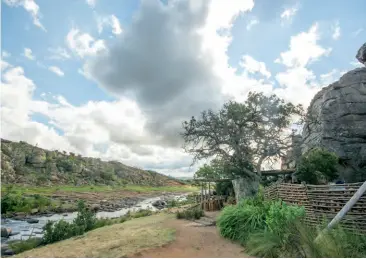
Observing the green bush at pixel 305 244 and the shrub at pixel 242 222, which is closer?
the green bush at pixel 305 244

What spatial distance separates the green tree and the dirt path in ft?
36.4

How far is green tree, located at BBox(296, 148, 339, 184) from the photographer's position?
1978cm

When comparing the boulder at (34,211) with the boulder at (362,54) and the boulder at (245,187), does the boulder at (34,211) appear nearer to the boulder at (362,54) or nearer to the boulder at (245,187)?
the boulder at (245,187)

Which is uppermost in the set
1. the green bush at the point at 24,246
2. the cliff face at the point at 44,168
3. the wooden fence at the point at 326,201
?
the cliff face at the point at 44,168

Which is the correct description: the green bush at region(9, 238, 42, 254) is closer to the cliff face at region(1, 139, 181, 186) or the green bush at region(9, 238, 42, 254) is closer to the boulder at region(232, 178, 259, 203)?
the boulder at region(232, 178, 259, 203)

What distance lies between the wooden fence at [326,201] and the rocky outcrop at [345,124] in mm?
15833

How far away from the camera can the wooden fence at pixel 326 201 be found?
25.1 feet

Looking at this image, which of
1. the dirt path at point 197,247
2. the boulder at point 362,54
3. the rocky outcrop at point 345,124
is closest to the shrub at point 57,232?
the dirt path at point 197,247

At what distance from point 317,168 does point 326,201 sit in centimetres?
1240

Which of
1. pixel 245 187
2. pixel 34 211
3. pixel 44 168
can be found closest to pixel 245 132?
pixel 245 187

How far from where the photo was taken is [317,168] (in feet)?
66.1

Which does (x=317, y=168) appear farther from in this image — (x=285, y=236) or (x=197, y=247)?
(x=285, y=236)

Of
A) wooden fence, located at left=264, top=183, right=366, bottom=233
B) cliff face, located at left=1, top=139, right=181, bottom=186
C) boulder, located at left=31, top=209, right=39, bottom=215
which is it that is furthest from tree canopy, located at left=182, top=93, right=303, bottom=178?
cliff face, located at left=1, top=139, right=181, bottom=186

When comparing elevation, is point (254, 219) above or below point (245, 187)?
below
